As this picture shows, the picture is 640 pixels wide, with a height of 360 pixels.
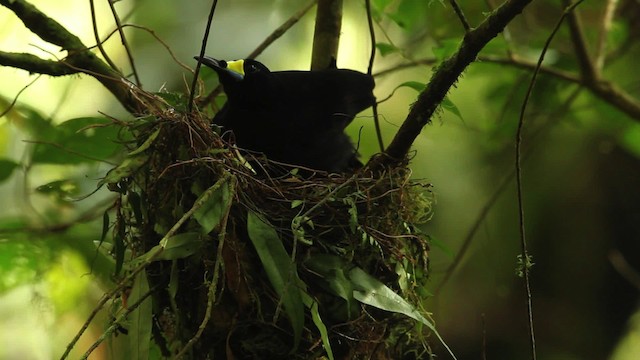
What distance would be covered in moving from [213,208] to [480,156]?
193 centimetres

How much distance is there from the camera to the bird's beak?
1536 mm

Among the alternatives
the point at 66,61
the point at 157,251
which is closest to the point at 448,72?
the point at 157,251

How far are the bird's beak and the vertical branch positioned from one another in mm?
179

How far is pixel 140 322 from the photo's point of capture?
1133 mm

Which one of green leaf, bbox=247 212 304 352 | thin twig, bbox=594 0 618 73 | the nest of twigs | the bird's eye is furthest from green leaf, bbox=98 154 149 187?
thin twig, bbox=594 0 618 73

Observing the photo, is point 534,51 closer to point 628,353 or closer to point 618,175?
point 618,175

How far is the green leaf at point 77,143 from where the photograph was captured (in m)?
1.43

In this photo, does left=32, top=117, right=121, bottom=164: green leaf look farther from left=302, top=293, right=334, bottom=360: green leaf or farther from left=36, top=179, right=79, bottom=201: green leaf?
left=302, top=293, right=334, bottom=360: green leaf

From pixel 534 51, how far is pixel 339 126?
0.75 meters

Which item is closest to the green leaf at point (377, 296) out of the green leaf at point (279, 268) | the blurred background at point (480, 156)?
the green leaf at point (279, 268)

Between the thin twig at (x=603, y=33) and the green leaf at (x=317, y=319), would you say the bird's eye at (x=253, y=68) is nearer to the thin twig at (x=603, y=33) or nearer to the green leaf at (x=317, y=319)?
the green leaf at (x=317, y=319)

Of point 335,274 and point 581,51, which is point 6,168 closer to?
point 335,274

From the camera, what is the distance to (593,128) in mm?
2678

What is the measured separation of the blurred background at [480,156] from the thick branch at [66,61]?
0.41 meters
